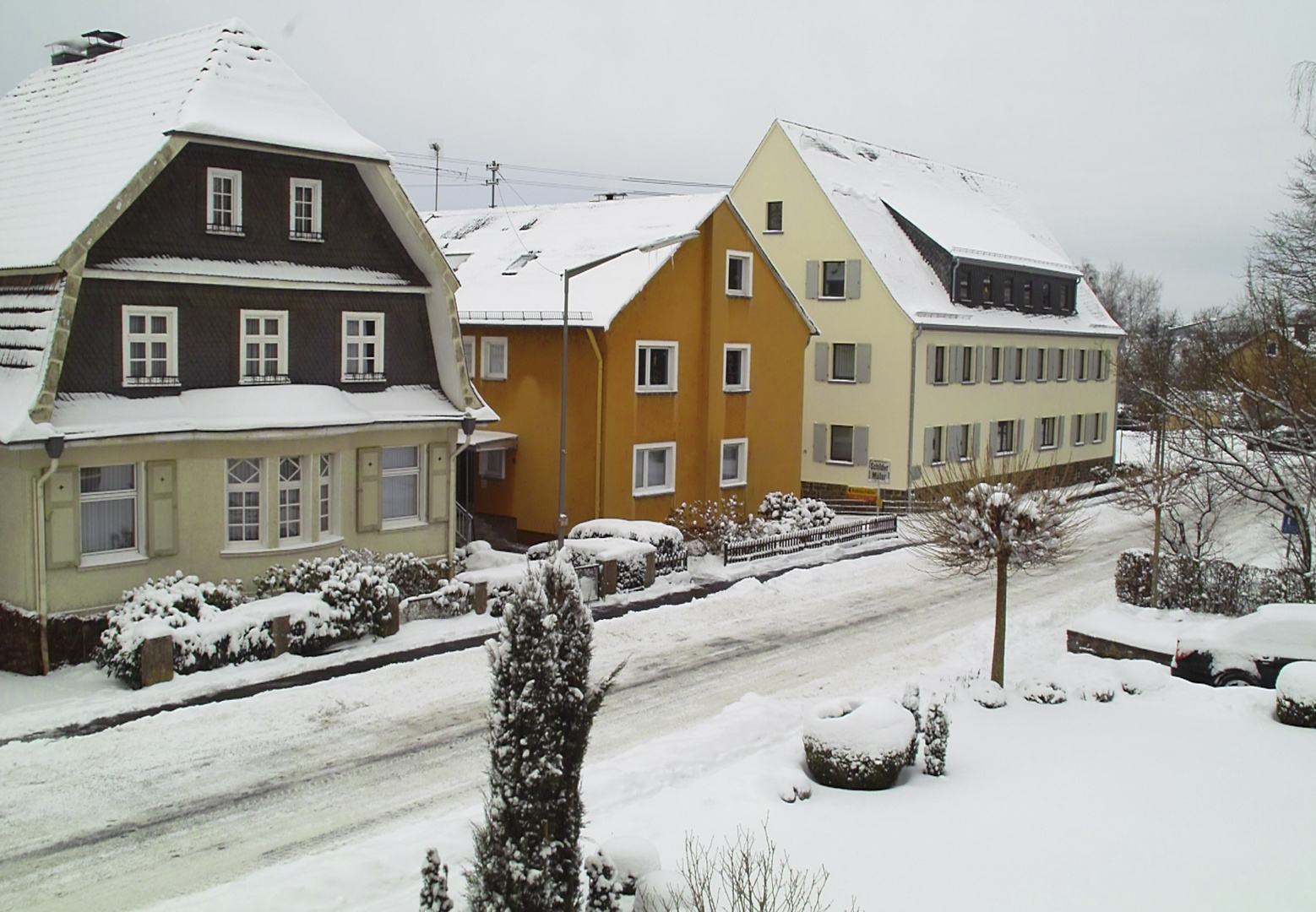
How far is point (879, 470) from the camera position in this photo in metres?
37.4

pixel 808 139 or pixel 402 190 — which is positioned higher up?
pixel 808 139

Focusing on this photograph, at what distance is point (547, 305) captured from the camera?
2950cm

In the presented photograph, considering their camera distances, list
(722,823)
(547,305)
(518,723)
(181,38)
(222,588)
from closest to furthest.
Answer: (518,723) < (722,823) < (222,588) < (181,38) < (547,305)

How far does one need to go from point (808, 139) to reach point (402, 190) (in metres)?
21.9

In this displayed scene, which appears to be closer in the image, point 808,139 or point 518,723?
point 518,723

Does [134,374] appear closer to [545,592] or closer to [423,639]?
[423,639]

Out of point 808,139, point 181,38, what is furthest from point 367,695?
point 808,139

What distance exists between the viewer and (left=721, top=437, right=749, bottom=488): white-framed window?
3247 centimetres

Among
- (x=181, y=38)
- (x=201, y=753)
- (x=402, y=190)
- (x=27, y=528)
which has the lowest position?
(x=201, y=753)


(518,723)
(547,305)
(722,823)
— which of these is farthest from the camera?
(547,305)

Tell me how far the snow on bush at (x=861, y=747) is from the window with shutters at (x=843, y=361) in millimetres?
25915

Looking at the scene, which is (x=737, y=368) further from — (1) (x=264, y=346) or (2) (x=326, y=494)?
(1) (x=264, y=346)

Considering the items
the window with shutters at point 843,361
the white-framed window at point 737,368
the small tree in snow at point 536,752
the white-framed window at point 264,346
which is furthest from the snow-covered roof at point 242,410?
the window with shutters at point 843,361

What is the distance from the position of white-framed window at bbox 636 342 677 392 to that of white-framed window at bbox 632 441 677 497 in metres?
1.54
